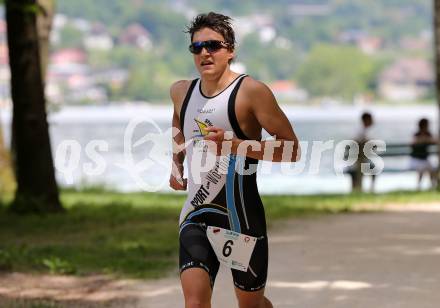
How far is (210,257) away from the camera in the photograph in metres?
6.92

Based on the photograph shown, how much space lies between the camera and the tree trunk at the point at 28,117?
1675cm

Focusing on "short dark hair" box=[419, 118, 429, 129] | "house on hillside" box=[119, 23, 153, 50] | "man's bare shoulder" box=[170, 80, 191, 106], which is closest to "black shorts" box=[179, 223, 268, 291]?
"man's bare shoulder" box=[170, 80, 191, 106]

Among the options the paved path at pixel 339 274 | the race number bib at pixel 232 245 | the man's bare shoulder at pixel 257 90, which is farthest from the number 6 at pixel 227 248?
the paved path at pixel 339 274

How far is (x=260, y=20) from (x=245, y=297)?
102379 millimetres

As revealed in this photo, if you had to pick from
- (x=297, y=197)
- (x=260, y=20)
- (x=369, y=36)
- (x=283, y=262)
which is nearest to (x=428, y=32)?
(x=369, y=36)

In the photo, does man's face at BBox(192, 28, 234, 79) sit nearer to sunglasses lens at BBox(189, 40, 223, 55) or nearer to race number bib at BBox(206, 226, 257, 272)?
sunglasses lens at BBox(189, 40, 223, 55)

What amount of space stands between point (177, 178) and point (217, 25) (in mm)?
960

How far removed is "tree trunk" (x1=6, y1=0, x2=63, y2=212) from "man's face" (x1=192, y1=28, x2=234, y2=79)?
33.2 feet

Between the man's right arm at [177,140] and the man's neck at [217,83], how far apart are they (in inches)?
7.6

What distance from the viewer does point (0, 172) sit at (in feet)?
68.6

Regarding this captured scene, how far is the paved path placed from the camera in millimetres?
9609

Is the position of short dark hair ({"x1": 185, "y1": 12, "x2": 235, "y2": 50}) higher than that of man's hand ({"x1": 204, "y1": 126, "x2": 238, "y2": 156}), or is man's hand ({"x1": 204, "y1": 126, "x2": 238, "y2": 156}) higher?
short dark hair ({"x1": 185, "y1": 12, "x2": 235, "y2": 50})

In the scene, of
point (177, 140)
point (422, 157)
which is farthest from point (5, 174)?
point (177, 140)

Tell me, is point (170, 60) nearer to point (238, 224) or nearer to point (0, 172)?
point (0, 172)
